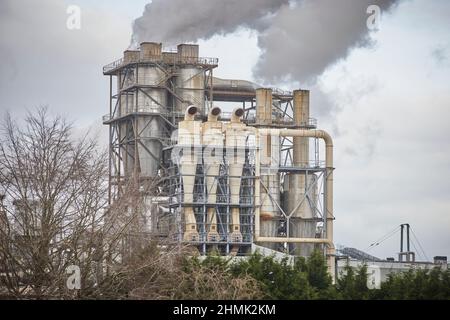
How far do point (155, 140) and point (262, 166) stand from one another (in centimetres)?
672

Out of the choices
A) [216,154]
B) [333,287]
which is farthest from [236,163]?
[333,287]

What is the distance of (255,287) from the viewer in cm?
4200

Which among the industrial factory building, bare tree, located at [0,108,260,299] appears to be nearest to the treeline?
bare tree, located at [0,108,260,299]

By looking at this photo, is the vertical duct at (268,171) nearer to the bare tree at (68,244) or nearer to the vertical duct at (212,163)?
the vertical duct at (212,163)

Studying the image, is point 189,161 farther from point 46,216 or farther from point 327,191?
point 46,216

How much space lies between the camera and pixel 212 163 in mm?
78688

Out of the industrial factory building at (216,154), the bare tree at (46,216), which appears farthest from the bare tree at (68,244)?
the industrial factory building at (216,154)

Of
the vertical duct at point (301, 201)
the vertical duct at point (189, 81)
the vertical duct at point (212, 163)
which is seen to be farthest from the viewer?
the vertical duct at point (301, 201)

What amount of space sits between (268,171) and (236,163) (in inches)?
183

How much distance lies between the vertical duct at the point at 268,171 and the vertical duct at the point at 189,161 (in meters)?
5.97

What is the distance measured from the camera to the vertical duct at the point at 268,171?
272 feet
